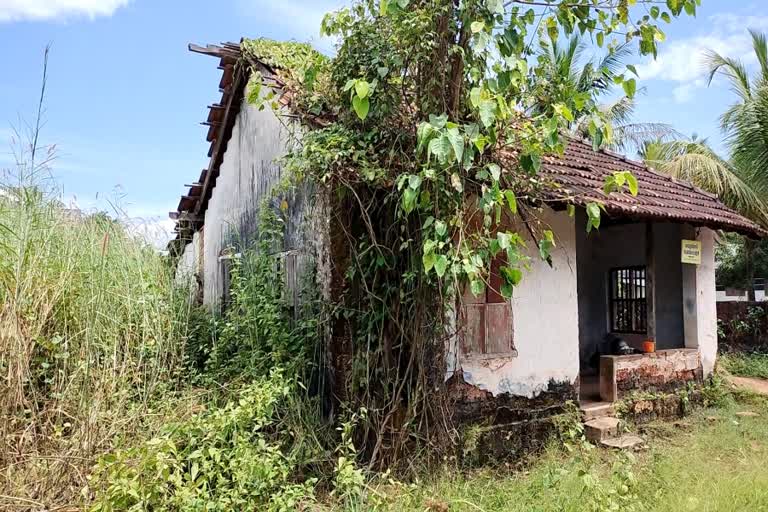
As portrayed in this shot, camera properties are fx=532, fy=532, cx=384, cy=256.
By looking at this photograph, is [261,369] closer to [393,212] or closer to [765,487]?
[393,212]

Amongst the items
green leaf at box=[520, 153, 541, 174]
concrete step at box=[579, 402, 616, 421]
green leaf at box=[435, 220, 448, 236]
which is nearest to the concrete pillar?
concrete step at box=[579, 402, 616, 421]

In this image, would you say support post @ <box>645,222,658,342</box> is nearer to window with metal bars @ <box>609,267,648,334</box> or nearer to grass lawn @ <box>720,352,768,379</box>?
window with metal bars @ <box>609,267,648,334</box>

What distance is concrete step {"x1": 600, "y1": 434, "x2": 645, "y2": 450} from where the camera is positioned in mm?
6023

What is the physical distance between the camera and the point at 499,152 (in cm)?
485

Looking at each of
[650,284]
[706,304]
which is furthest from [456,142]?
[706,304]

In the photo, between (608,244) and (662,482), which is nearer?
(662,482)

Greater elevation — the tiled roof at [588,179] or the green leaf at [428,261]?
the tiled roof at [588,179]

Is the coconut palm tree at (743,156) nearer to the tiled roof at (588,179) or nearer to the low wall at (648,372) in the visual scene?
the tiled roof at (588,179)

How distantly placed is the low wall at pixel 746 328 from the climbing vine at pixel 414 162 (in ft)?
30.7

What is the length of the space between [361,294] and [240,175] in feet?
12.3

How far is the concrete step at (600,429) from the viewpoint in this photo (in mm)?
6250

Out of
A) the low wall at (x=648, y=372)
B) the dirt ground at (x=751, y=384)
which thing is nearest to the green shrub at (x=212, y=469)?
the low wall at (x=648, y=372)

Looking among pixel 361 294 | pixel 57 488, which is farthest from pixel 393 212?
pixel 57 488

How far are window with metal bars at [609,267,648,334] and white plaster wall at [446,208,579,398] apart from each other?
375 cm
